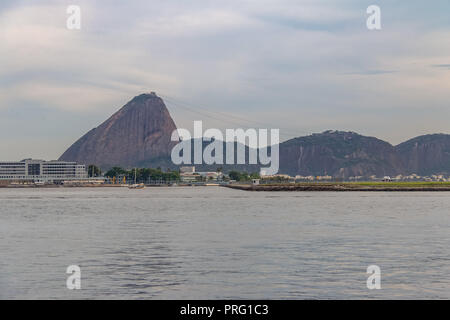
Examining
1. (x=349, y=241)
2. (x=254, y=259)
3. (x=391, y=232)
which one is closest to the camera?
(x=254, y=259)

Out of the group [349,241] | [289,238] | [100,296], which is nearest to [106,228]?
[289,238]

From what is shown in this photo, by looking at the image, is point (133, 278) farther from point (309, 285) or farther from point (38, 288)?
point (309, 285)

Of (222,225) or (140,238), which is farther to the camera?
(222,225)

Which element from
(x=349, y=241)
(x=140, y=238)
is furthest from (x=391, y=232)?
(x=140, y=238)

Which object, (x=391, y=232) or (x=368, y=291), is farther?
(x=391, y=232)

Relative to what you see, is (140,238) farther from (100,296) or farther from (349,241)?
(100,296)

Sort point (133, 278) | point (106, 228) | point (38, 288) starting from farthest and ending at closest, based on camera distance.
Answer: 1. point (106, 228)
2. point (133, 278)
3. point (38, 288)

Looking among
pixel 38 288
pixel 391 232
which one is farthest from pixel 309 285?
pixel 391 232
